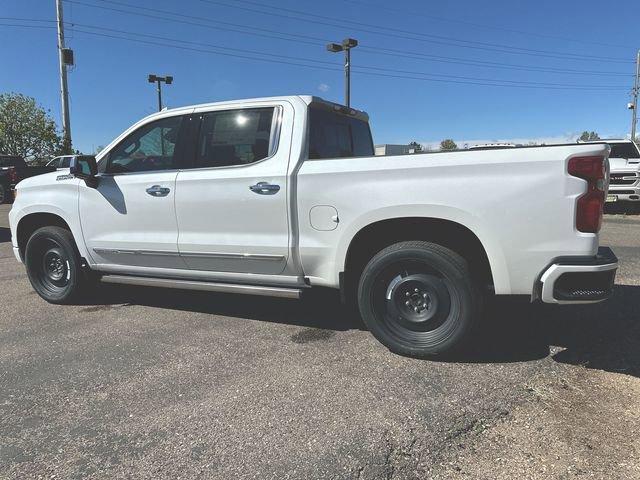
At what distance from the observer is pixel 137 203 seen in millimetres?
4902

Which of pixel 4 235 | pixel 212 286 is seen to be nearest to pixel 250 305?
pixel 212 286

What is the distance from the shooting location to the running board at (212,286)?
429 centimetres

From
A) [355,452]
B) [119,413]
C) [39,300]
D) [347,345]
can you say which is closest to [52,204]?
[39,300]

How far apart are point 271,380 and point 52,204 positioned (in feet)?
11.1

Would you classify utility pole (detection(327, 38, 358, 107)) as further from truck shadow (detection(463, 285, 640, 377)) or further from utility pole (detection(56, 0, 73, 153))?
truck shadow (detection(463, 285, 640, 377))

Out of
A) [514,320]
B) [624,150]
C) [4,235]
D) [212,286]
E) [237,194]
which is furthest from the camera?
[624,150]

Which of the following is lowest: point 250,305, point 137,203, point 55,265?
point 250,305

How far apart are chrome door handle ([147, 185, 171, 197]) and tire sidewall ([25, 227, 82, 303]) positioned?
1.34 m

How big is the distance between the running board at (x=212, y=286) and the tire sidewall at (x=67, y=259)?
1.33 ft

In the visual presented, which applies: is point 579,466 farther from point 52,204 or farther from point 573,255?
point 52,204

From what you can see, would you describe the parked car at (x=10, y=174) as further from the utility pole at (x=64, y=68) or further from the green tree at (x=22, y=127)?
the green tree at (x=22, y=127)

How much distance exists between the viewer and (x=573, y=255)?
3332 mm

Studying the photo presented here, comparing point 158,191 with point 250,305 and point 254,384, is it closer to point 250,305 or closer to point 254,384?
point 250,305

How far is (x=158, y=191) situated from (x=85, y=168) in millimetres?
895
